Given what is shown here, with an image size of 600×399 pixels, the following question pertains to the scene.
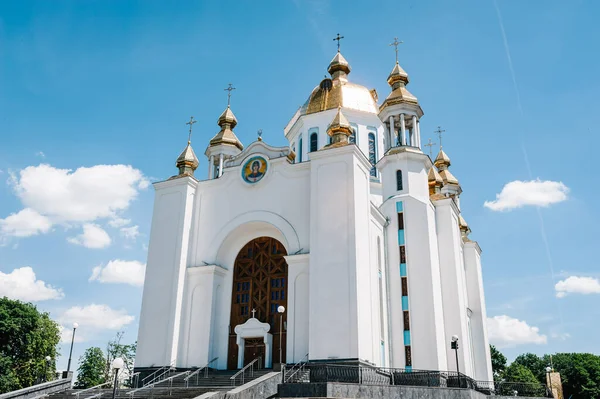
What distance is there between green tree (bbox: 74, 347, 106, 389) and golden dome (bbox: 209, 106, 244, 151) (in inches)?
888

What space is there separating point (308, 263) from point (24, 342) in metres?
23.8

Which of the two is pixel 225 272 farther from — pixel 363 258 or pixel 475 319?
pixel 475 319

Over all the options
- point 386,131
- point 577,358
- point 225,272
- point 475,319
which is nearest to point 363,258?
point 225,272

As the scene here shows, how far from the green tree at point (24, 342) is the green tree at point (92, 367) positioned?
15.6 feet

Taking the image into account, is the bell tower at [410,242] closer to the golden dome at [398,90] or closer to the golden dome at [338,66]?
the golden dome at [398,90]

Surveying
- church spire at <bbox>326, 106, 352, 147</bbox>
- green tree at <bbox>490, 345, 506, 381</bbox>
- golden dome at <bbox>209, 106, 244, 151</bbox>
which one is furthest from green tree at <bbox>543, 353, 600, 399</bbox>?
church spire at <bbox>326, 106, 352, 147</bbox>

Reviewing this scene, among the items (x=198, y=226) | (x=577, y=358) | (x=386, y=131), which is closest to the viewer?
(x=198, y=226)

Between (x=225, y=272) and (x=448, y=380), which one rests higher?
(x=225, y=272)

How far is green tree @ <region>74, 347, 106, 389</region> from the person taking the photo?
4041 cm

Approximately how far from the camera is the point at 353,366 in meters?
16.8

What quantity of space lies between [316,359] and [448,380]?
20.0 feet

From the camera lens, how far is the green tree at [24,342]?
33.5 meters

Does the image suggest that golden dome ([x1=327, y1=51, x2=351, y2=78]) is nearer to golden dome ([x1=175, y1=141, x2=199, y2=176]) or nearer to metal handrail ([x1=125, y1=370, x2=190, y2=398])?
golden dome ([x1=175, y1=141, x2=199, y2=176])

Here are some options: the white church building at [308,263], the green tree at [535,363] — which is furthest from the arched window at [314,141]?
the green tree at [535,363]
